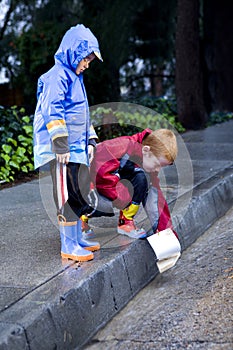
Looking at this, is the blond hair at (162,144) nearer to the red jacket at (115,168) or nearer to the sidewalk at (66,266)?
the red jacket at (115,168)

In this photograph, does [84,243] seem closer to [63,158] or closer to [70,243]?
[70,243]

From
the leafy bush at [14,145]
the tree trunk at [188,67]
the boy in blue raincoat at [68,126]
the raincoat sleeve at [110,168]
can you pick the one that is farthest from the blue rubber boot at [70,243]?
the tree trunk at [188,67]

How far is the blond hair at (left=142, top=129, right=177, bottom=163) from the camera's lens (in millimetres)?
4391

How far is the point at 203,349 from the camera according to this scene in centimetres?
338

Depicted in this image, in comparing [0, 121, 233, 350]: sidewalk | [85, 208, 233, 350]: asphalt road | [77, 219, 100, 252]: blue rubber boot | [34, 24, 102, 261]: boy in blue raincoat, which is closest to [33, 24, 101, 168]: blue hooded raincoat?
[34, 24, 102, 261]: boy in blue raincoat

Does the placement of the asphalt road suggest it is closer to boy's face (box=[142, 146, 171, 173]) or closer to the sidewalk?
the sidewalk

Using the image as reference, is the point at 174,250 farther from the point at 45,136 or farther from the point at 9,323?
the point at 9,323

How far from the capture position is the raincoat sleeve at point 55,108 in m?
3.90

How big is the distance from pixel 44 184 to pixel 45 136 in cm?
292

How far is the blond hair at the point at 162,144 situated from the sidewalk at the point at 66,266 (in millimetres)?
641

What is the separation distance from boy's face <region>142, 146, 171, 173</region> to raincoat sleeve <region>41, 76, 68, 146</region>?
74 centimetres

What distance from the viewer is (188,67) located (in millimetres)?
12305

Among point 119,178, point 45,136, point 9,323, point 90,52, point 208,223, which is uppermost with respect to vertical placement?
point 90,52

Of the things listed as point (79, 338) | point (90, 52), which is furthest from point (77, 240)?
point (90, 52)
